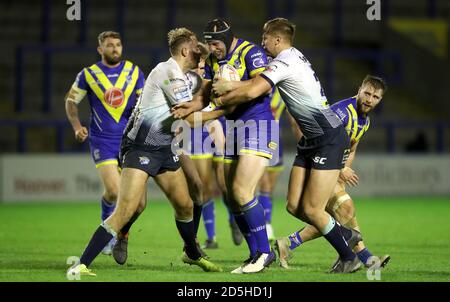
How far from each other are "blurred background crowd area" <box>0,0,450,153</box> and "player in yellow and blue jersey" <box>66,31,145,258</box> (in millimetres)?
8943

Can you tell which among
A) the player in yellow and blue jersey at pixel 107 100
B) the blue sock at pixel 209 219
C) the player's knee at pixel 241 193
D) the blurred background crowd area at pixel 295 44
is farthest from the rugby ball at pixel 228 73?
the blurred background crowd area at pixel 295 44

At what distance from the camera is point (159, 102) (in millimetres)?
8203

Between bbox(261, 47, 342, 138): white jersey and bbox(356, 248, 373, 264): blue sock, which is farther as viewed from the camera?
bbox(356, 248, 373, 264): blue sock

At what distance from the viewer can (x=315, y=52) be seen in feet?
71.1

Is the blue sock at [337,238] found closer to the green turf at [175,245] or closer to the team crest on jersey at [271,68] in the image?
the green turf at [175,245]

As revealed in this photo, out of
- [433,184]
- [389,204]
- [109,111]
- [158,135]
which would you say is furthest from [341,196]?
[433,184]

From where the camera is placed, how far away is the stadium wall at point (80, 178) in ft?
58.1

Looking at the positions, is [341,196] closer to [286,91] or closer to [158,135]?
[286,91]

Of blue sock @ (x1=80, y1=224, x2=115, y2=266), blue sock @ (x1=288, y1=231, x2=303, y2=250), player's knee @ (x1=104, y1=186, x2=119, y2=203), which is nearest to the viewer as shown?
blue sock @ (x1=80, y1=224, x2=115, y2=266)

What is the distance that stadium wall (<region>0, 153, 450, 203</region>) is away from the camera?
17.7 meters

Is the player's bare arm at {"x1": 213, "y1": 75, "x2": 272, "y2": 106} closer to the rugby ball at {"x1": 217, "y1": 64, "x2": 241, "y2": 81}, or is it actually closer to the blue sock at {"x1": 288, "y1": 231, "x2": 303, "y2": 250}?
the rugby ball at {"x1": 217, "y1": 64, "x2": 241, "y2": 81}

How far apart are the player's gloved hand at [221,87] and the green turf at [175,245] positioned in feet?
5.27

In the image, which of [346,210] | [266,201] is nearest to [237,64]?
[346,210]

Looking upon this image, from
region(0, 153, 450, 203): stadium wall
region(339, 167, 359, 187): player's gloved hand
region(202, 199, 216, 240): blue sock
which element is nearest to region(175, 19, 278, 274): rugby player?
region(339, 167, 359, 187): player's gloved hand
